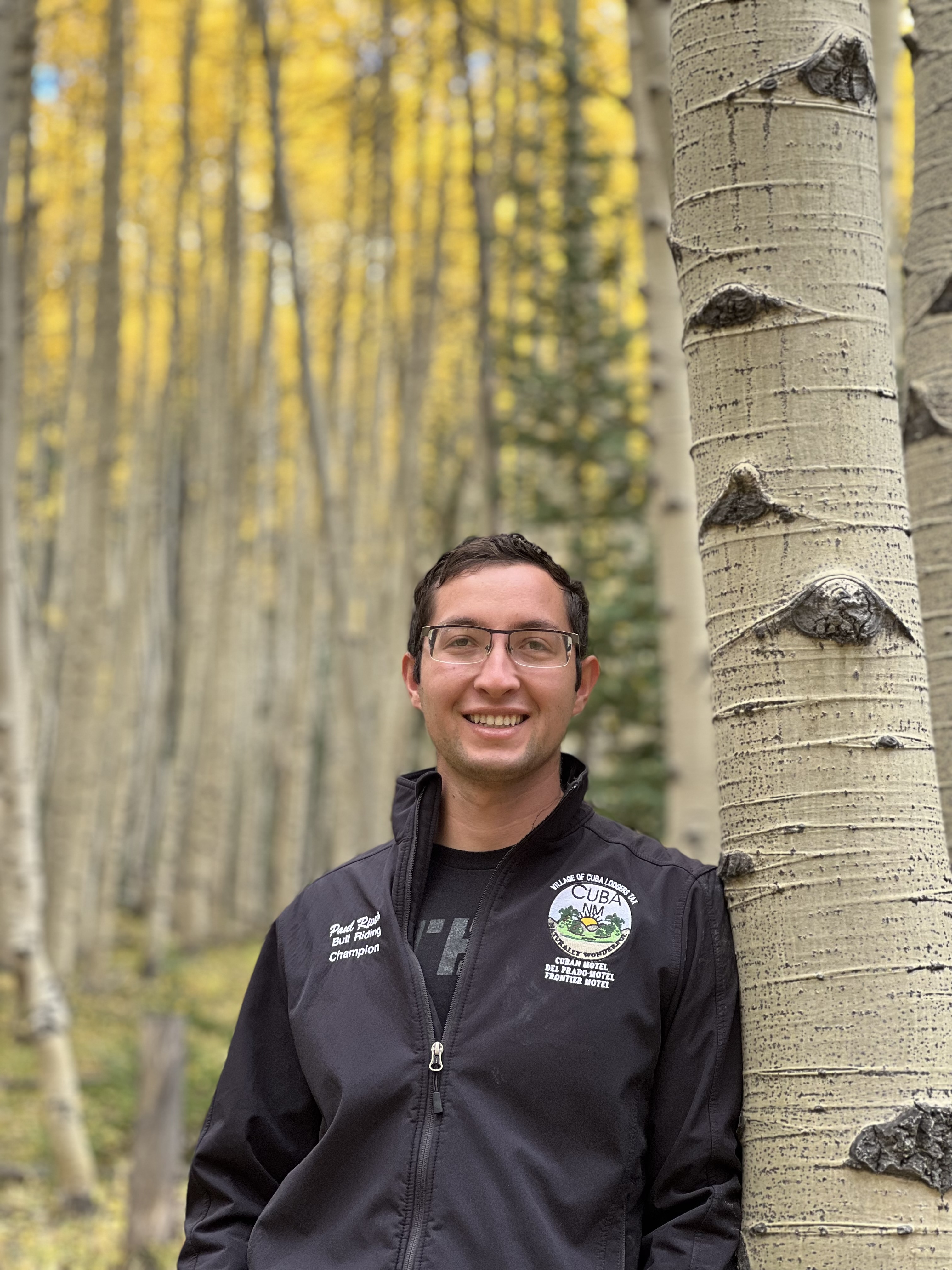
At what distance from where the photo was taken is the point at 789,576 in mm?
1608

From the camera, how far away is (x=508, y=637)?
1.92m

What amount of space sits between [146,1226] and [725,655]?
5.26 metres

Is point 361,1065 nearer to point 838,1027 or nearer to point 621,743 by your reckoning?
point 838,1027

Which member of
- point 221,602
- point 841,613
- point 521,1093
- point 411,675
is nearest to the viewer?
point 841,613

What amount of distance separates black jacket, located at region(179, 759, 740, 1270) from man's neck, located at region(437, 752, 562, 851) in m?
0.10

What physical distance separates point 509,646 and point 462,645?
0.26ft

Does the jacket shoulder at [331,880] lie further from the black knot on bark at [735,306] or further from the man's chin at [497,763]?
the black knot on bark at [735,306]

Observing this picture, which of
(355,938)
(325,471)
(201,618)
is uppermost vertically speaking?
(201,618)

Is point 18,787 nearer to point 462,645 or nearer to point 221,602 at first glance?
point 462,645

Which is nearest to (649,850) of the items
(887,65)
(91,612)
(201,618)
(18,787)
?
(887,65)

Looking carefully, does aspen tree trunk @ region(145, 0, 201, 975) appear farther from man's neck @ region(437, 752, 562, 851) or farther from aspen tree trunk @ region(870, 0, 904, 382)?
man's neck @ region(437, 752, 562, 851)

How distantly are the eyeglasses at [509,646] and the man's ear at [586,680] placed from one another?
8 cm

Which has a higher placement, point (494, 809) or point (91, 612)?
point (91, 612)

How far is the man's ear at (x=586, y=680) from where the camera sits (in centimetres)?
201
